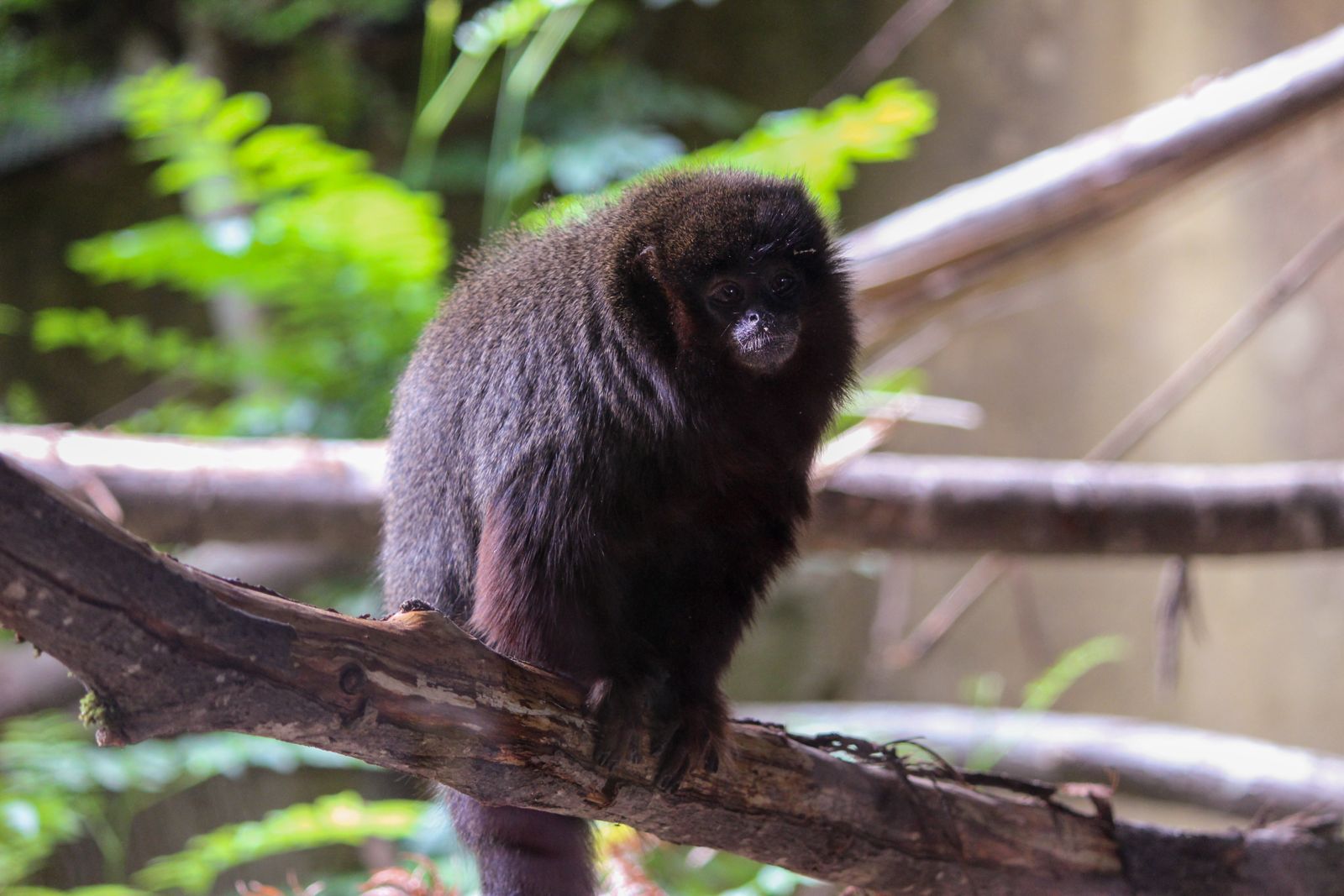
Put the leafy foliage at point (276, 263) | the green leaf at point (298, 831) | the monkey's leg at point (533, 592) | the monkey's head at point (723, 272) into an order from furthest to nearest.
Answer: the leafy foliage at point (276, 263), the green leaf at point (298, 831), the monkey's head at point (723, 272), the monkey's leg at point (533, 592)

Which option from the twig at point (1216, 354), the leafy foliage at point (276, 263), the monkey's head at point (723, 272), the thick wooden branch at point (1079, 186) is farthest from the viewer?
the leafy foliage at point (276, 263)

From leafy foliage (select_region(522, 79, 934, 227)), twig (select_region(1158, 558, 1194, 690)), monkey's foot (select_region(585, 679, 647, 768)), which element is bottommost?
twig (select_region(1158, 558, 1194, 690))

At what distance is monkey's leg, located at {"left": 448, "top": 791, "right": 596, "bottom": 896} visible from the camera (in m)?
2.04

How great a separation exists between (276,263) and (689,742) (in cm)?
253

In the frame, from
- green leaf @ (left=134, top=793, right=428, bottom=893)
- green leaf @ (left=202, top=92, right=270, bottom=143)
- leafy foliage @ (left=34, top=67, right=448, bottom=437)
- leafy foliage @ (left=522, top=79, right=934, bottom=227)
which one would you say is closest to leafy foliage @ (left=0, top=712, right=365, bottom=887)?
green leaf @ (left=134, top=793, right=428, bottom=893)

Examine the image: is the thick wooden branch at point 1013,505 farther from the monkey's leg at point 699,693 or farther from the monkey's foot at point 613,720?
the monkey's foot at point 613,720

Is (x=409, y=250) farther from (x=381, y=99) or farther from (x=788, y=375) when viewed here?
(x=381, y=99)

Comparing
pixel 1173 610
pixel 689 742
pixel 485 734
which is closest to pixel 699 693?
pixel 689 742

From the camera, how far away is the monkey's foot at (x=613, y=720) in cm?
174

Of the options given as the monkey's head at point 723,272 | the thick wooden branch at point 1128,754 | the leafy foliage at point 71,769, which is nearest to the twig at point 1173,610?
the thick wooden branch at point 1128,754

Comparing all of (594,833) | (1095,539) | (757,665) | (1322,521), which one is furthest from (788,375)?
(757,665)

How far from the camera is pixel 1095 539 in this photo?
3.70 m

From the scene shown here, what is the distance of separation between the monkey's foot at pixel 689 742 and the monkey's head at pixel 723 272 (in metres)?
0.61

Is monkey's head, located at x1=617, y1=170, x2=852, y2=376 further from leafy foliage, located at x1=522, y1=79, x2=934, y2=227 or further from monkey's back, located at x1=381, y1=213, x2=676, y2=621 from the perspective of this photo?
leafy foliage, located at x1=522, y1=79, x2=934, y2=227
